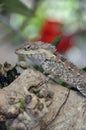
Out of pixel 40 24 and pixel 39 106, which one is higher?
pixel 39 106

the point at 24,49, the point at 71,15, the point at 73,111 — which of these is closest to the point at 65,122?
the point at 73,111

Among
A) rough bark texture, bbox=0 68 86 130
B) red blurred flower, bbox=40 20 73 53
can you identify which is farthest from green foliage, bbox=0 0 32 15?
rough bark texture, bbox=0 68 86 130

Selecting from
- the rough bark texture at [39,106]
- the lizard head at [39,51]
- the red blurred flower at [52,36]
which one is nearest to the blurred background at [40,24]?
the red blurred flower at [52,36]

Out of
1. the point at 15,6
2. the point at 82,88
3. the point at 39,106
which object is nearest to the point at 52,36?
the point at 15,6

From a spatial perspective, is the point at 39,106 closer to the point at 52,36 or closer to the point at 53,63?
the point at 53,63

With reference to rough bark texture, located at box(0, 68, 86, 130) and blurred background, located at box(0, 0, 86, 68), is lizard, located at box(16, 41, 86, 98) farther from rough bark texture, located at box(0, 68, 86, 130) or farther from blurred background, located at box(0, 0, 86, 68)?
blurred background, located at box(0, 0, 86, 68)

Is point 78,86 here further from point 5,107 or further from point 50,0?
point 50,0
